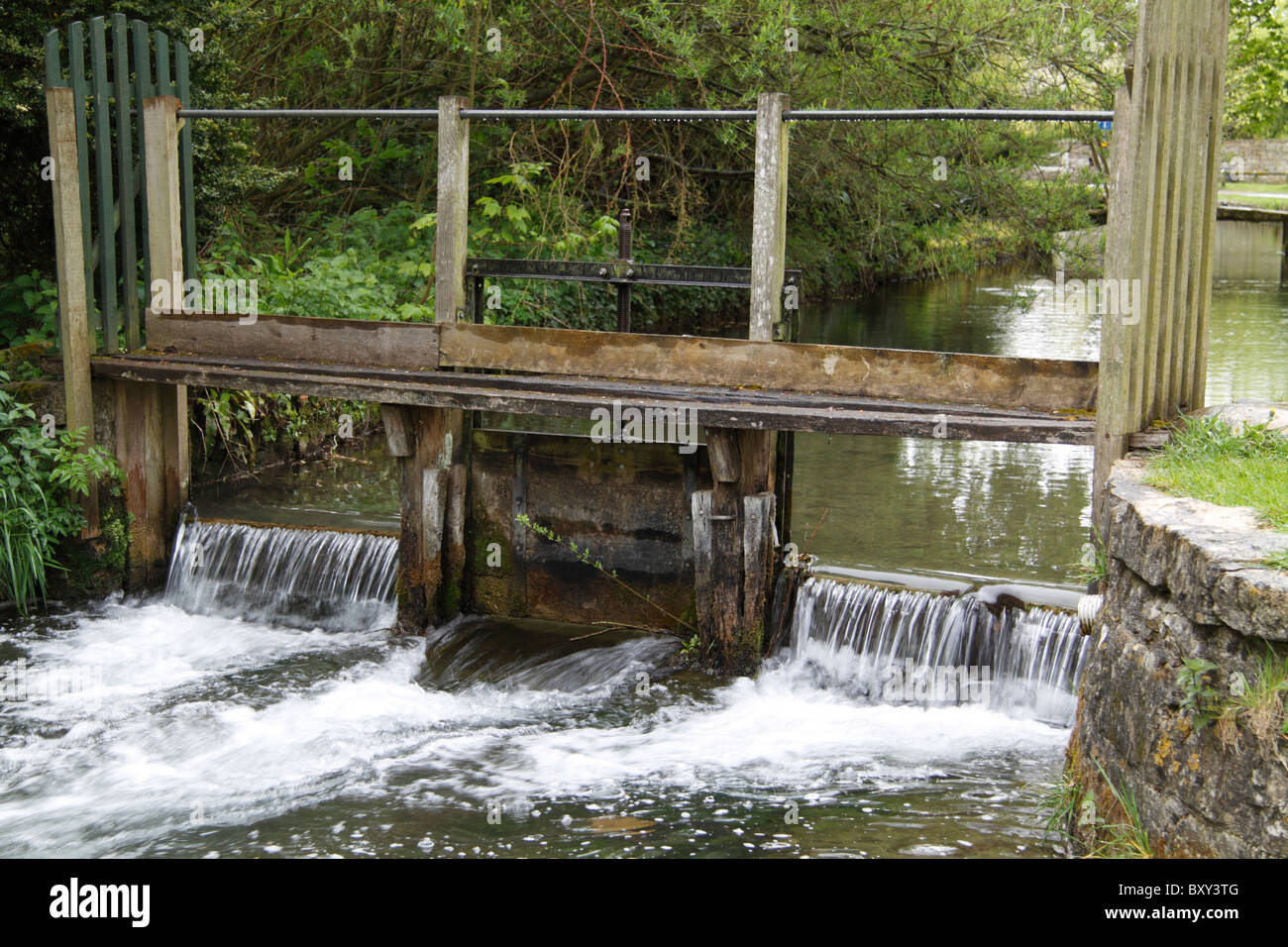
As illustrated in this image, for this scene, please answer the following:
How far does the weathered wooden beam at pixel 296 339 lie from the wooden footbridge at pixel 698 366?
1 cm

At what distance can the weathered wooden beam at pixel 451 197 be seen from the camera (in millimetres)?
8394

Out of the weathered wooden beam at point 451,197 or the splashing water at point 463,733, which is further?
the weathered wooden beam at point 451,197

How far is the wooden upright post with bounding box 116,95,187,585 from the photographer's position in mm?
9320

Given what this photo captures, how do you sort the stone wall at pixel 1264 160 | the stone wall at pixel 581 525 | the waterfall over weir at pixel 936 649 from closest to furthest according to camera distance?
1. the waterfall over weir at pixel 936 649
2. the stone wall at pixel 581 525
3. the stone wall at pixel 1264 160

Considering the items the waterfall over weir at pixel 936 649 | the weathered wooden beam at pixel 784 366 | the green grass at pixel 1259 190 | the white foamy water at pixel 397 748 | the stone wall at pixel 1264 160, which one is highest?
the stone wall at pixel 1264 160

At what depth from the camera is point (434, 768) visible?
21.9 feet

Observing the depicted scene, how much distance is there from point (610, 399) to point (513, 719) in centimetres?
185

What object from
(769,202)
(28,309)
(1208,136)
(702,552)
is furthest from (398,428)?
(1208,136)

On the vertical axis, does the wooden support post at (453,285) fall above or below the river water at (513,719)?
above

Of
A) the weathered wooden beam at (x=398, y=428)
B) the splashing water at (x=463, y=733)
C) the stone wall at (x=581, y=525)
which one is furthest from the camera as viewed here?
the stone wall at (x=581, y=525)

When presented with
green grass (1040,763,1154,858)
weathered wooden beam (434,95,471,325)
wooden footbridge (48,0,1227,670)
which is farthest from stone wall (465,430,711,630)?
green grass (1040,763,1154,858)

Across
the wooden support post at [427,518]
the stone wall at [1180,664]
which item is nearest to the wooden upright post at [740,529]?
the wooden support post at [427,518]

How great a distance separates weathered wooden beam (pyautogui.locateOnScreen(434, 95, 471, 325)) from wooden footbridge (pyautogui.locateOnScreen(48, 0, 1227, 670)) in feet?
0.06

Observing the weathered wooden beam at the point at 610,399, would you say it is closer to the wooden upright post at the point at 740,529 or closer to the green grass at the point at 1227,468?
the wooden upright post at the point at 740,529
